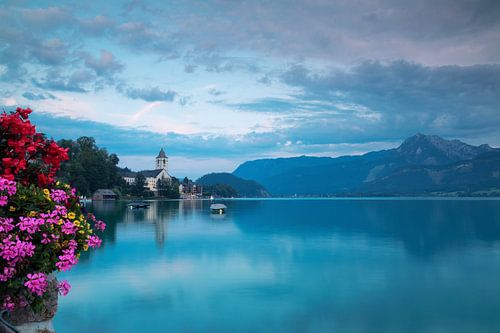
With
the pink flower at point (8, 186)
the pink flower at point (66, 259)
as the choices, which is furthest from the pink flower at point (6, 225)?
the pink flower at point (66, 259)

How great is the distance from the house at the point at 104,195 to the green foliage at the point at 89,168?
2859 millimetres

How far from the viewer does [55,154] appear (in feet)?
31.0

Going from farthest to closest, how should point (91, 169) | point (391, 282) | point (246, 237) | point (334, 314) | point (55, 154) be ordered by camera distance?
point (91, 169) < point (246, 237) < point (391, 282) < point (334, 314) < point (55, 154)

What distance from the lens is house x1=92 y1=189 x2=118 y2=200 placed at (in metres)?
155

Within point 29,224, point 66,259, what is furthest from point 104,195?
point 29,224

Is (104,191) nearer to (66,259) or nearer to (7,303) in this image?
(7,303)

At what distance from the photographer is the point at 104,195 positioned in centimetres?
15750

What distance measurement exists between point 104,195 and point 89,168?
36.0 feet

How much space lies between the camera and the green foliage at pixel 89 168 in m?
143

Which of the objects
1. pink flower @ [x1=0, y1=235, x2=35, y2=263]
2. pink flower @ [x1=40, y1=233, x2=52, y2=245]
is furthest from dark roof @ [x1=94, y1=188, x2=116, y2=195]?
pink flower @ [x1=0, y1=235, x2=35, y2=263]

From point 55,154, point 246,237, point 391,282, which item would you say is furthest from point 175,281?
point 246,237

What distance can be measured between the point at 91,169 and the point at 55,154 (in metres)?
154

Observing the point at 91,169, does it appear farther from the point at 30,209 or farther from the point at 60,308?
the point at 30,209

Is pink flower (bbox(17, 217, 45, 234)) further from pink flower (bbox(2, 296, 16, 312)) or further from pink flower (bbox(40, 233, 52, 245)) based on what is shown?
pink flower (bbox(2, 296, 16, 312))
